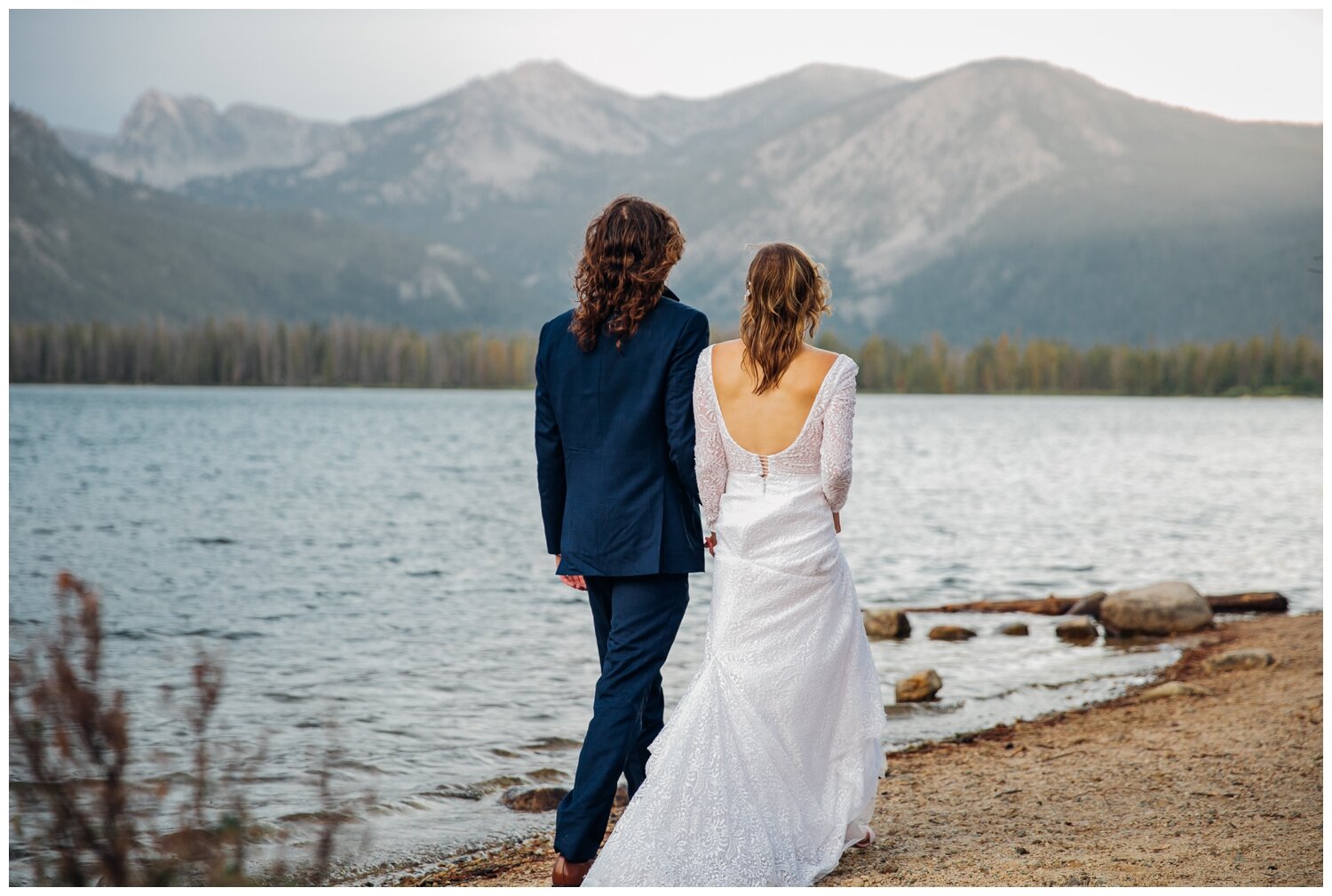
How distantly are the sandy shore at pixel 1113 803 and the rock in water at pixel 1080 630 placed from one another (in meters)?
3.96

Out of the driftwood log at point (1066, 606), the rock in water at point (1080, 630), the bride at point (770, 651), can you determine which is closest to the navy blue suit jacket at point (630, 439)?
the bride at point (770, 651)

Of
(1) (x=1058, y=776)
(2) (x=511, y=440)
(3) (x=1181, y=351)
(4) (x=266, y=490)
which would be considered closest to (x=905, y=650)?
(1) (x=1058, y=776)

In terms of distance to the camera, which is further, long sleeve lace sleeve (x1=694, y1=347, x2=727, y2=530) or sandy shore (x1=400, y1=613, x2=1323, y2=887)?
sandy shore (x1=400, y1=613, x2=1323, y2=887)

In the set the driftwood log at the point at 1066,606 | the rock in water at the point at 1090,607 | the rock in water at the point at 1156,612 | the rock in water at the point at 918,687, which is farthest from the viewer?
the driftwood log at the point at 1066,606

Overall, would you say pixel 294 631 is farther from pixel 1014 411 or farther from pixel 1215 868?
pixel 1014 411

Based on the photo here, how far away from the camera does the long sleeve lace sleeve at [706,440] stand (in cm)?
496

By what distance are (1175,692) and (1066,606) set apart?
706cm

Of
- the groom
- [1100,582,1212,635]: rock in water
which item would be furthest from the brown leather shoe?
[1100,582,1212,635]: rock in water

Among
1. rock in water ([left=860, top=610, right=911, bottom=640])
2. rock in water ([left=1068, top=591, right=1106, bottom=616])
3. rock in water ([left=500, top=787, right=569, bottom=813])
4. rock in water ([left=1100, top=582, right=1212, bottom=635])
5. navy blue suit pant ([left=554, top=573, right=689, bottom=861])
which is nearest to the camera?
navy blue suit pant ([left=554, top=573, right=689, bottom=861])

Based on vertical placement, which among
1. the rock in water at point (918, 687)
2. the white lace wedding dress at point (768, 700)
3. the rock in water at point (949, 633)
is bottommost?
the rock in water at point (949, 633)

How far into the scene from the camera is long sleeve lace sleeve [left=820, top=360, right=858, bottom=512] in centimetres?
489

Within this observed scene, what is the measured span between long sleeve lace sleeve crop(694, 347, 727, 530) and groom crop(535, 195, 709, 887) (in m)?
0.06

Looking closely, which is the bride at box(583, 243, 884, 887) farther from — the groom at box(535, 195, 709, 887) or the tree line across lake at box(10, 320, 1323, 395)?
the tree line across lake at box(10, 320, 1323, 395)

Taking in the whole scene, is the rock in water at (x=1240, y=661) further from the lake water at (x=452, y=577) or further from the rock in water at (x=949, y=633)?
the rock in water at (x=949, y=633)
